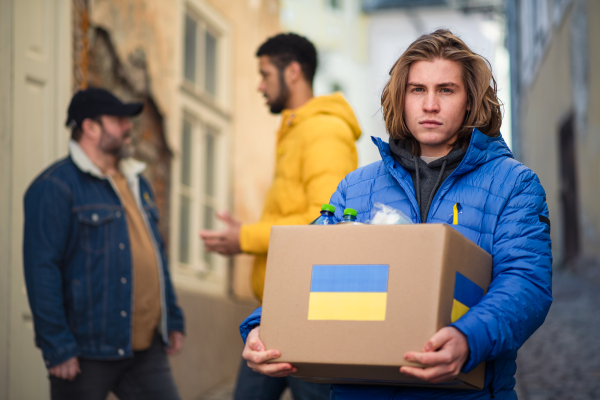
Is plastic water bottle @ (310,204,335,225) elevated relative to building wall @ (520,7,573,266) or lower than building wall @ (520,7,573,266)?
lower

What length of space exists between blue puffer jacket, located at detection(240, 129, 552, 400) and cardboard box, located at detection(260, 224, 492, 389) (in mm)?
65

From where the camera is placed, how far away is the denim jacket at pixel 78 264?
123 inches

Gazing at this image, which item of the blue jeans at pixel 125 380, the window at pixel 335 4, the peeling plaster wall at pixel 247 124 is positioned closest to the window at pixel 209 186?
the peeling plaster wall at pixel 247 124

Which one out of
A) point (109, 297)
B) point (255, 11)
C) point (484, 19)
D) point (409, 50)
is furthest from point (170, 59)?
point (484, 19)

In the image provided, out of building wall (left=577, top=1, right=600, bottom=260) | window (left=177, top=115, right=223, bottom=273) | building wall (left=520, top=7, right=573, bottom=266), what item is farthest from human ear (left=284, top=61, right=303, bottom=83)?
building wall (left=520, top=7, right=573, bottom=266)

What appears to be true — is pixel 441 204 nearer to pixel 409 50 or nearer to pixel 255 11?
pixel 409 50

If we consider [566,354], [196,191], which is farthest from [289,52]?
[566,354]

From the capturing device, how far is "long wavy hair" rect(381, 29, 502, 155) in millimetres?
Answer: 2053

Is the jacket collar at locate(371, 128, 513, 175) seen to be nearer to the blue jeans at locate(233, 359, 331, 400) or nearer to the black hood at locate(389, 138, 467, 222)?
the black hood at locate(389, 138, 467, 222)

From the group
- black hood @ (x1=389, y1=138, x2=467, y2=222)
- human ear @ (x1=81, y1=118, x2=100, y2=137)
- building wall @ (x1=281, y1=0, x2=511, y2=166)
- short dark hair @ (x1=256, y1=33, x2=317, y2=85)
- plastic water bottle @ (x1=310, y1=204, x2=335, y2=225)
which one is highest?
building wall @ (x1=281, y1=0, x2=511, y2=166)

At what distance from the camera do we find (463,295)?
1.75 meters

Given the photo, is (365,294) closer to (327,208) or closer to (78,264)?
(327,208)

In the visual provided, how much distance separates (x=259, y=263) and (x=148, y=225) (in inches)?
29.0

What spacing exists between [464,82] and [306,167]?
3.65 ft
